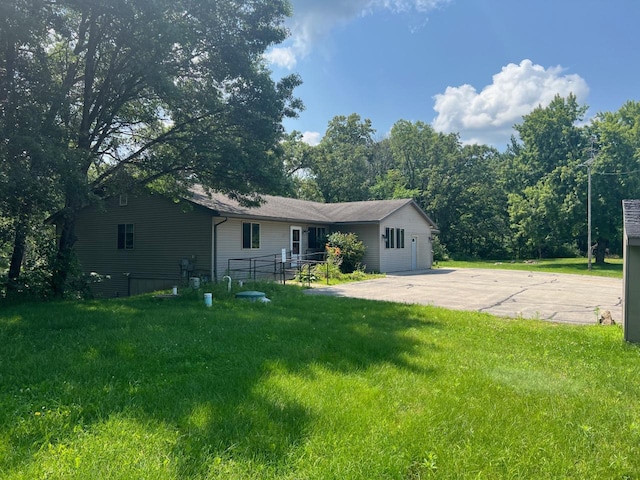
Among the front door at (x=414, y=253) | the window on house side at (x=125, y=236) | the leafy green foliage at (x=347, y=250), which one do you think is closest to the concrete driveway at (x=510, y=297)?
the leafy green foliage at (x=347, y=250)

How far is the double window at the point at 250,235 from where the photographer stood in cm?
1723

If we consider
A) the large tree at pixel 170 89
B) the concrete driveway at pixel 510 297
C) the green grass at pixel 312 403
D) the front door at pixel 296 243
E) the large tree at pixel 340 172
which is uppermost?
the large tree at pixel 340 172

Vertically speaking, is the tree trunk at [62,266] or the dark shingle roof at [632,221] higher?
the dark shingle roof at [632,221]

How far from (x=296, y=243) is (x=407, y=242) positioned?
7557 millimetres

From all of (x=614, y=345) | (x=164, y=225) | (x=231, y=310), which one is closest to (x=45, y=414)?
(x=231, y=310)

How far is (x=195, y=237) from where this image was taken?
53.0ft

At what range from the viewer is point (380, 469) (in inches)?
109

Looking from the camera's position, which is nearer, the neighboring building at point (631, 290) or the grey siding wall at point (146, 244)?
the neighboring building at point (631, 290)

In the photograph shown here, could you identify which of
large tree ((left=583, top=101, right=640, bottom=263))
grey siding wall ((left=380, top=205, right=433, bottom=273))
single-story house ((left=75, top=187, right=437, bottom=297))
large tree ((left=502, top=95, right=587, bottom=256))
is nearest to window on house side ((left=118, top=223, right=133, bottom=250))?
single-story house ((left=75, top=187, right=437, bottom=297))

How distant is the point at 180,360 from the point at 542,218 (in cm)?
3306

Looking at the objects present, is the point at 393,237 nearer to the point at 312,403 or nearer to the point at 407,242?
the point at 407,242

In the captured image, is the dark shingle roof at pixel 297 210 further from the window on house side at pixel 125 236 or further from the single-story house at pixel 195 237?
the window on house side at pixel 125 236

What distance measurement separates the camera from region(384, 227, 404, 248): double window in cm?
2250

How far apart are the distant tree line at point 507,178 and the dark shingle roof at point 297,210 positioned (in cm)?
660
